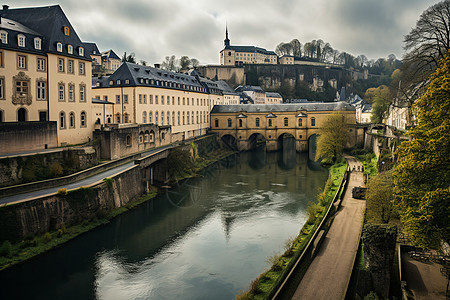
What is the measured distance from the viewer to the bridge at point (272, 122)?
53656 mm

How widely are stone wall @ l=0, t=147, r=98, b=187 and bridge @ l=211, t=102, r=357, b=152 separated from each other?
3424 cm

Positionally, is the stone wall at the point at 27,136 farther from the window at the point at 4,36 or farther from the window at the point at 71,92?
the window at the point at 4,36

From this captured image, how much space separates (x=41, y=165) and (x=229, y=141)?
39717 millimetres

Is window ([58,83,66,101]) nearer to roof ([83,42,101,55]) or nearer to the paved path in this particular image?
the paved path

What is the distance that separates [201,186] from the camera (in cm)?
3306

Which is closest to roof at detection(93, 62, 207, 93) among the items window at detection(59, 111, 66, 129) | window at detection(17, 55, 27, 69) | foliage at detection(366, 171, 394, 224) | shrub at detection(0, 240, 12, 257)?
window at detection(59, 111, 66, 129)

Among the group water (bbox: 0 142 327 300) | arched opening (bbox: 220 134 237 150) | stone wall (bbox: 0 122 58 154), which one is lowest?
water (bbox: 0 142 327 300)

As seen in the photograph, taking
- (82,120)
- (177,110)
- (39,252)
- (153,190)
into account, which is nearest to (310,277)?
(39,252)

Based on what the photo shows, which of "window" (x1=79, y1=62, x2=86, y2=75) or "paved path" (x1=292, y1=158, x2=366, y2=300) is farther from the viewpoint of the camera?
"window" (x1=79, y1=62, x2=86, y2=75)

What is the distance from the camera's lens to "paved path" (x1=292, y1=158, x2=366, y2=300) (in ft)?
40.6

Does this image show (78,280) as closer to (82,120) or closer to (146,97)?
(82,120)

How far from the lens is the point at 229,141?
59.8 meters

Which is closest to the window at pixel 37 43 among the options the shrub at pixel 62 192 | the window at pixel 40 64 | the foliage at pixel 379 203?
the window at pixel 40 64

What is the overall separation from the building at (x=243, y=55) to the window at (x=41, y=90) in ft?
270
